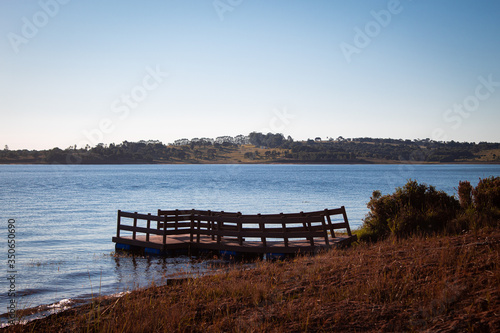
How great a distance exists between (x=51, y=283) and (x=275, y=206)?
30833mm

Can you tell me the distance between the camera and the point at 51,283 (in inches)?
585

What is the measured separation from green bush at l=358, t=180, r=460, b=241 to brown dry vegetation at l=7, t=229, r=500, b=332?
5.36 m

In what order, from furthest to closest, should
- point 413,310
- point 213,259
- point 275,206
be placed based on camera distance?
point 275,206 → point 213,259 → point 413,310

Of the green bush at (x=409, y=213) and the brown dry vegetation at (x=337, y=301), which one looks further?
the green bush at (x=409, y=213)

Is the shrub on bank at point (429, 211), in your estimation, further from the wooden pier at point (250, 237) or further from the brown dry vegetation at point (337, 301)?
the brown dry vegetation at point (337, 301)

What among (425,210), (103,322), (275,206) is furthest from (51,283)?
(275,206)

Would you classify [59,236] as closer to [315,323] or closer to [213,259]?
[213,259]

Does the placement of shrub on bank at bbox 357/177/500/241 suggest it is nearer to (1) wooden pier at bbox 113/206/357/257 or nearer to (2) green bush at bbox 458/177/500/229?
(2) green bush at bbox 458/177/500/229

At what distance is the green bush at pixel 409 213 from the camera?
17141mm

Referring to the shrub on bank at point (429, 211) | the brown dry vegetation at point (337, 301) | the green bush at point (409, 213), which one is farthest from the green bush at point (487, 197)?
the brown dry vegetation at point (337, 301)

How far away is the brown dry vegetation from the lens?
24.1ft

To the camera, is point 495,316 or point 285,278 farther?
point 285,278

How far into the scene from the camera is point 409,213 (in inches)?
691

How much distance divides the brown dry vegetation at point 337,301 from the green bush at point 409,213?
5.36 meters
